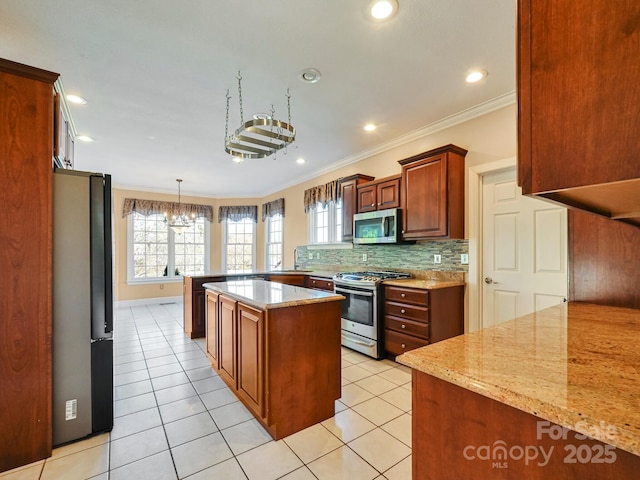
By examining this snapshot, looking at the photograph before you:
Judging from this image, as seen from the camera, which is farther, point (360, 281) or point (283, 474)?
point (360, 281)

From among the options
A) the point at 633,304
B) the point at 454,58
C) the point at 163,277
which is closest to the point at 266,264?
the point at 163,277

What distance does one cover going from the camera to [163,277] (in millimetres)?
7090

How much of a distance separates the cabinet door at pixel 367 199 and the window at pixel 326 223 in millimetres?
822

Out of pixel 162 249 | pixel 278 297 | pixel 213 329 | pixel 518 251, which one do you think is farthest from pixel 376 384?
pixel 162 249

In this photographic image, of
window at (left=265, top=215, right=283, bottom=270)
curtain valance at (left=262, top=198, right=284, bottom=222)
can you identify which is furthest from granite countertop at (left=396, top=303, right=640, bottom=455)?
window at (left=265, top=215, right=283, bottom=270)

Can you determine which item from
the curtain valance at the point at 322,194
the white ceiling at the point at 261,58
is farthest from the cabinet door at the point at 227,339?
the curtain valance at the point at 322,194

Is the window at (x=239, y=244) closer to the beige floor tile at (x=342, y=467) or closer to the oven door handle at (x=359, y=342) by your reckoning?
the oven door handle at (x=359, y=342)

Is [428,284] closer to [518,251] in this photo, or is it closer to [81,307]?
[518,251]

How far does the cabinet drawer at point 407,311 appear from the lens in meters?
2.97

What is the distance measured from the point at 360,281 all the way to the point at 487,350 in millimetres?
2687

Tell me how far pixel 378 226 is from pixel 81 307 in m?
3.05

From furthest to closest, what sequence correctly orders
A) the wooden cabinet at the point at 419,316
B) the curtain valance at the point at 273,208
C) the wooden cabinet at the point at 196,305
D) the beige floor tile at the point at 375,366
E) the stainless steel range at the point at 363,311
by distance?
the curtain valance at the point at 273,208
the wooden cabinet at the point at 196,305
the stainless steel range at the point at 363,311
the beige floor tile at the point at 375,366
the wooden cabinet at the point at 419,316

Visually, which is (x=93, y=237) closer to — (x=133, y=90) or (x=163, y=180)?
(x=133, y=90)

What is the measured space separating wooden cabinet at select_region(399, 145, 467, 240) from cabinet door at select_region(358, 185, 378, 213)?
60 centimetres
